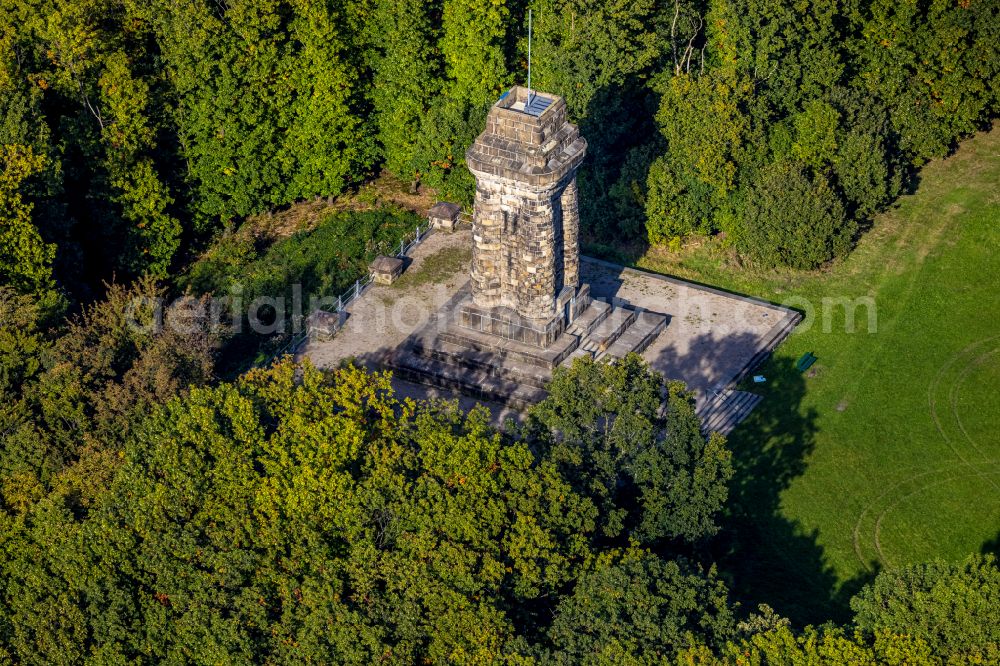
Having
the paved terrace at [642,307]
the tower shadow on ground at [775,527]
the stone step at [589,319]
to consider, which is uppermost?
the stone step at [589,319]

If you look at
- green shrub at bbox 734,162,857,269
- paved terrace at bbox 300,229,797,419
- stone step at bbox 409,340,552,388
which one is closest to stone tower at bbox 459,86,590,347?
stone step at bbox 409,340,552,388

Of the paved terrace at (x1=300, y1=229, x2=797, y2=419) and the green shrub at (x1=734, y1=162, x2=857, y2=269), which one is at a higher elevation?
the green shrub at (x1=734, y1=162, x2=857, y2=269)

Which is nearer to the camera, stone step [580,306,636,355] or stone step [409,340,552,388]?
stone step [409,340,552,388]

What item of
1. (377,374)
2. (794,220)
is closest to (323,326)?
(377,374)

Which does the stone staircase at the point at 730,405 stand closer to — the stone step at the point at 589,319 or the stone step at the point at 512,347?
the stone step at the point at 589,319

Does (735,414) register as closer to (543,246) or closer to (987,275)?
(543,246)

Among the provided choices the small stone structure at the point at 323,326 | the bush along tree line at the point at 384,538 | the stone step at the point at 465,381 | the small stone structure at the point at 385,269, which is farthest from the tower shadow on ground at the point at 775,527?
the small stone structure at the point at 323,326

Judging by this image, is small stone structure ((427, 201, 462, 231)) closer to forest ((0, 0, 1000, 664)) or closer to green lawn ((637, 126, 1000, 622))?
forest ((0, 0, 1000, 664))
